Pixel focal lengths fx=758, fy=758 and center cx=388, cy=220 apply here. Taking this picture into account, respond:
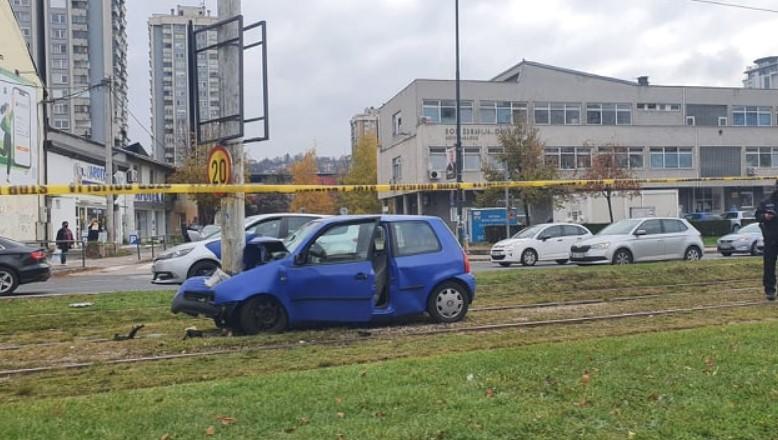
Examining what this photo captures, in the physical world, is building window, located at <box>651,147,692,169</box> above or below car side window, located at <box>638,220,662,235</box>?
above

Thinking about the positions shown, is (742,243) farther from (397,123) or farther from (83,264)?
(397,123)

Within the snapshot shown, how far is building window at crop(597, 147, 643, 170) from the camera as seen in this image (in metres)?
52.6

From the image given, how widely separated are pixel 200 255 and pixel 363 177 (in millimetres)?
64054

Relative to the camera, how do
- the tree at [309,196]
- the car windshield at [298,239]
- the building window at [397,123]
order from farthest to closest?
the tree at [309,196], the building window at [397,123], the car windshield at [298,239]

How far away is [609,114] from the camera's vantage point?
62938 mm

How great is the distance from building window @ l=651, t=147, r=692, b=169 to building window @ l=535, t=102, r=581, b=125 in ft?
22.7

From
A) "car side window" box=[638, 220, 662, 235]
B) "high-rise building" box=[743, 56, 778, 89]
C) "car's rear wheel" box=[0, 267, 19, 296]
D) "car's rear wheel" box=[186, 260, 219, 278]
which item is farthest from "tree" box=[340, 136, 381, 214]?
"car's rear wheel" box=[186, 260, 219, 278]

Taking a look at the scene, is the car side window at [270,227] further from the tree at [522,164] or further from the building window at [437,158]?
the building window at [437,158]

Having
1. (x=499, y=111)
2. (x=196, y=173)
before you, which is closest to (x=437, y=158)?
(x=499, y=111)

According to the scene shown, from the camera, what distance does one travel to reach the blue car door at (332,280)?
941 centimetres

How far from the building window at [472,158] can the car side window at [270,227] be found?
42.4 m

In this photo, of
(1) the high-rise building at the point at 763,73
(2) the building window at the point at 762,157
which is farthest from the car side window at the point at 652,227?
(1) the high-rise building at the point at 763,73

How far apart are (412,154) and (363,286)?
165 feet

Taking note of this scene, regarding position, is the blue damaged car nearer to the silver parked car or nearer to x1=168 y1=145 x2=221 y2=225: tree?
the silver parked car
